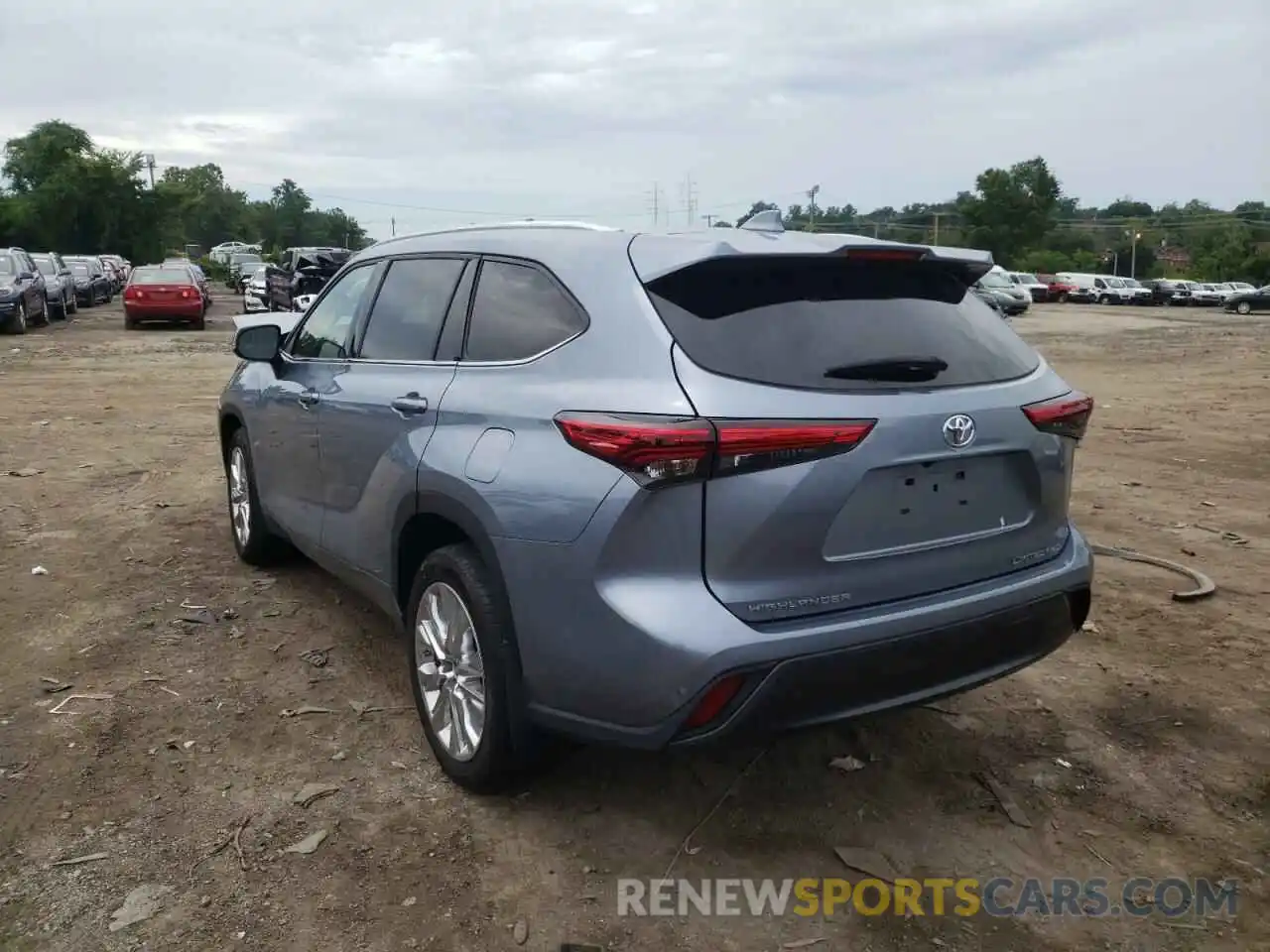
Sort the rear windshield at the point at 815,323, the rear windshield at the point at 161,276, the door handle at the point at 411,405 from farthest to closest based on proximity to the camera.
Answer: the rear windshield at the point at 161,276 → the door handle at the point at 411,405 → the rear windshield at the point at 815,323

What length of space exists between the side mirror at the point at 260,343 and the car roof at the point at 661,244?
61.1 inches

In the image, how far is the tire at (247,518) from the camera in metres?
5.63

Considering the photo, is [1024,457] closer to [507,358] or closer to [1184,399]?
[507,358]

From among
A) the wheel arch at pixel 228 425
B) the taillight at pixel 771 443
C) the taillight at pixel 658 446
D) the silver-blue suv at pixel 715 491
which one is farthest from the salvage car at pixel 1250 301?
the taillight at pixel 658 446

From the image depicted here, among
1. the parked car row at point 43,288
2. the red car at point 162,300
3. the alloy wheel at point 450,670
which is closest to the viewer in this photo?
the alloy wheel at point 450,670

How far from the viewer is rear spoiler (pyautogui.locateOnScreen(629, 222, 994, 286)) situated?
3.02 metres

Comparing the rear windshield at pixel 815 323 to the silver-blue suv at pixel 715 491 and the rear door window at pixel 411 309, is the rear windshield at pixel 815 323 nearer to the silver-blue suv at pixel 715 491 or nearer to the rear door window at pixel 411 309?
the silver-blue suv at pixel 715 491

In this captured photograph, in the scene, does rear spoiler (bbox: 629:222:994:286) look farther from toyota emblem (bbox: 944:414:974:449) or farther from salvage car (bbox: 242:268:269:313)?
salvage car (bbox: 242:268:269:313)

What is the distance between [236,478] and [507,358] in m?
3.19

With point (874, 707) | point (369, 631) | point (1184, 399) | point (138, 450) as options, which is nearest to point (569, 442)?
point (874, 707)

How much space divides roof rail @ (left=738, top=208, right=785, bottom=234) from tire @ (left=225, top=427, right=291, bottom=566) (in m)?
3.14

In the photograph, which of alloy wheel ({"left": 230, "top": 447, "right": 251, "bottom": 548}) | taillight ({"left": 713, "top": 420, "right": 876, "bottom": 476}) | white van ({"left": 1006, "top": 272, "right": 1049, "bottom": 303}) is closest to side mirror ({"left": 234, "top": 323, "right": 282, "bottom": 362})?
alloy wheel ({"left": 230, "top": 447, "right": 251, "bottom": 548})

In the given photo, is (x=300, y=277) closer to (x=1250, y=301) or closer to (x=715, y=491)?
(x=715, y=491)

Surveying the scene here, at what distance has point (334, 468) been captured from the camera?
437cm
